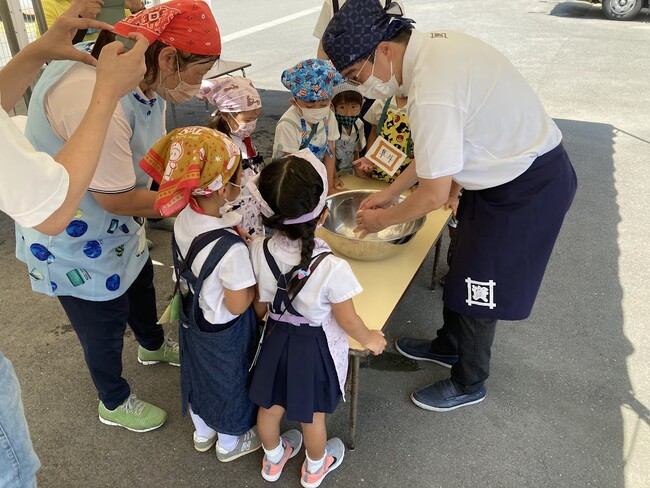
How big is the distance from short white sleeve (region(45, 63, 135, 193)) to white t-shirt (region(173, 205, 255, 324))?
0.21m

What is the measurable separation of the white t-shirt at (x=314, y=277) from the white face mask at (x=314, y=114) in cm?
111

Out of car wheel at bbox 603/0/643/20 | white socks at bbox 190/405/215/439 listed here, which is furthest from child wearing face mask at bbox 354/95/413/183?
car wheel at bbox 603/0/643/20

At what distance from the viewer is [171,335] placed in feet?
8.25

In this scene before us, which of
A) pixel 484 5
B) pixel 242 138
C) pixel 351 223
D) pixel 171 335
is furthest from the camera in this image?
pixel 484 5

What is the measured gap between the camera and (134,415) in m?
1.99

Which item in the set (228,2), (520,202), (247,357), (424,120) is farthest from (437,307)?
→ (228,2)

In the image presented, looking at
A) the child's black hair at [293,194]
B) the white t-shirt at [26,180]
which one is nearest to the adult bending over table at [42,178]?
the white t-shirt at [26,180]

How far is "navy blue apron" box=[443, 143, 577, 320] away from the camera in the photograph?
1.59 metres

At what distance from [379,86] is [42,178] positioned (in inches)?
41.9

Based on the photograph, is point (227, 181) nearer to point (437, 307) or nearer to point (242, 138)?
point (242, 138)

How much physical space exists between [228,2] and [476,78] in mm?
12593

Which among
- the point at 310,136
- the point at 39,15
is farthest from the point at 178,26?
the point at 39,15

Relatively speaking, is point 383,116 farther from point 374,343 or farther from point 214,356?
point 214,356

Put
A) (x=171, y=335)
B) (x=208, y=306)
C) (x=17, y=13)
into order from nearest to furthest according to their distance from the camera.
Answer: (x=208, y=306) → (x=171, y=335) → (x=17, y=13)
